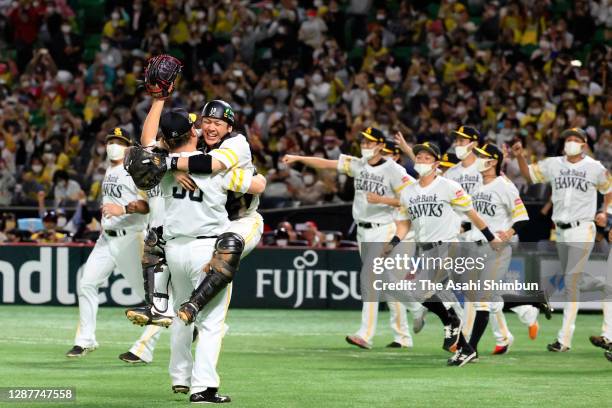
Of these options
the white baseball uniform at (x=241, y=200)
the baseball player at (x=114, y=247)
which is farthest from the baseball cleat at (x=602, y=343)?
the baseball player at (x=114, y=247)

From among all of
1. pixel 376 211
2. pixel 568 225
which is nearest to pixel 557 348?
pixel 568 225

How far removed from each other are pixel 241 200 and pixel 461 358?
388cm

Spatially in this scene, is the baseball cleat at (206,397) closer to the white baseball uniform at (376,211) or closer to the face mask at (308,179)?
the white baseball uniform at (376,211)

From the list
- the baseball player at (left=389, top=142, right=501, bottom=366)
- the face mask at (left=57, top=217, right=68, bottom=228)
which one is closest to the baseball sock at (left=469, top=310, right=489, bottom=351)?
the baseball player at (left=389, top=142, right=501, bottom=366)

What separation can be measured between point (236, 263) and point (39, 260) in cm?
1086

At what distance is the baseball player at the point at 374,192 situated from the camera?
15.4 meters

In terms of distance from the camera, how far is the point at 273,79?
26359 millimetres

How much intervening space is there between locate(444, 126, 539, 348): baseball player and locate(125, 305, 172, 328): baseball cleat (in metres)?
5.77

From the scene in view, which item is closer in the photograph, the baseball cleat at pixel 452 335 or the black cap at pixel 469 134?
the baseball cleat at pixel 452 335

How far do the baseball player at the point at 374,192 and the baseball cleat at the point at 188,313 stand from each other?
19.7ft

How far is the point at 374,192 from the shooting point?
614 inches

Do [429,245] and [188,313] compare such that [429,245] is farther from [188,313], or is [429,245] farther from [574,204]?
[188,313]

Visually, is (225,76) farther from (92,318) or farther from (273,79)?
(92,318)

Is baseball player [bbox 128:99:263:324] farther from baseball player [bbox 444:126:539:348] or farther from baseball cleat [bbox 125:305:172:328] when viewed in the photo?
baseball player [bbox 444:126:539:348]
